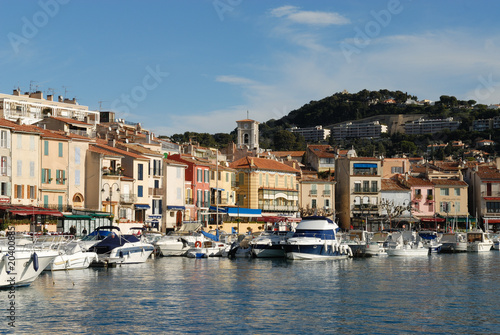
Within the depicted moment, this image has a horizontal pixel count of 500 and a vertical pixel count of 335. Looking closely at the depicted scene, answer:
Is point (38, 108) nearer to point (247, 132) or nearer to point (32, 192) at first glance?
point (247, 132)

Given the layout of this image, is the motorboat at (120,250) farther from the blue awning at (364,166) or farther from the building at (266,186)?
the blue awning at (364,166)

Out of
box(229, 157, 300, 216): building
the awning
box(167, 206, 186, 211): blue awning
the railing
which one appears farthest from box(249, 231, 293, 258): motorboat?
the railing

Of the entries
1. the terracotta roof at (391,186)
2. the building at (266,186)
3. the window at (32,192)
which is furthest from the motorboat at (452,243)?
the window at (32,192)

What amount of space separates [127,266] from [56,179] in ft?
62.5

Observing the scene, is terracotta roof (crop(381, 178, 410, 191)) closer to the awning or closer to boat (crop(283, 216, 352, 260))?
the awning

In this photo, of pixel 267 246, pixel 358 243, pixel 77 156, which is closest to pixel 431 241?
pixel 358 243

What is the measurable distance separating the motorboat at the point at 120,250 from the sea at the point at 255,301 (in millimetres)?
1469

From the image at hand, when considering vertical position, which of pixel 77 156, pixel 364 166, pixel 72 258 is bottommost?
pixel 72 258

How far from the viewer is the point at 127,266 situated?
181ft

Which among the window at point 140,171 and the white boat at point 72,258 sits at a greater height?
the window at point 140,171

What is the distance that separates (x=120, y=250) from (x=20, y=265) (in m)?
18.1

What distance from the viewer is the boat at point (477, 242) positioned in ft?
291

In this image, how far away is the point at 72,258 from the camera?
1989 inches

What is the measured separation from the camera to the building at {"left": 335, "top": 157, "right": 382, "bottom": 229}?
11106 cm
